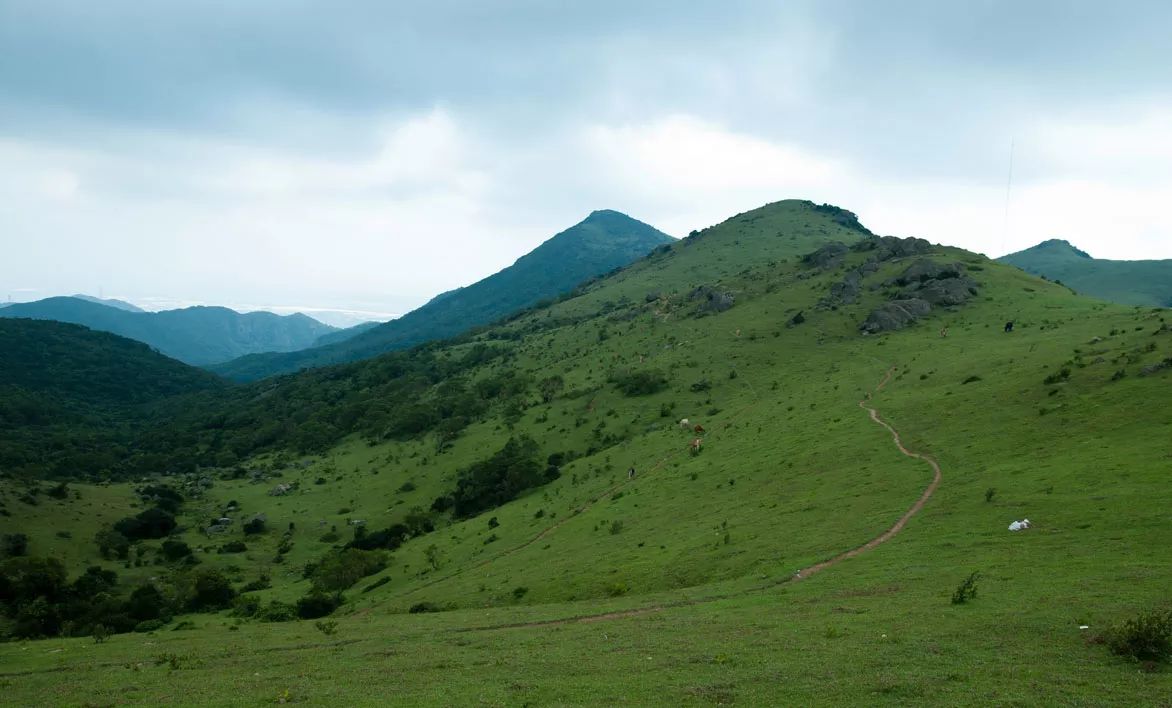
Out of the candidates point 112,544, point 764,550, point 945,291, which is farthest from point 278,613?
point 945,291

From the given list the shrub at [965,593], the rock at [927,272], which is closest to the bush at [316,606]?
the shrub at [965,593]

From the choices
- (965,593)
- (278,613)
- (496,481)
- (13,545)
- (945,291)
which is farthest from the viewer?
(945,291)

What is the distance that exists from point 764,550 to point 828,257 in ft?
366

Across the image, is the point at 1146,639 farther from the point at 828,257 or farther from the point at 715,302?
the point at 828,257

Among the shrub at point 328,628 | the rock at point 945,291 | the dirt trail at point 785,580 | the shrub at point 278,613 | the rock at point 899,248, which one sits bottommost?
the shrub at point 278,613

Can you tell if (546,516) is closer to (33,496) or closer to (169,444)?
(33,496)

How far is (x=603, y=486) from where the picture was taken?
2228 inches

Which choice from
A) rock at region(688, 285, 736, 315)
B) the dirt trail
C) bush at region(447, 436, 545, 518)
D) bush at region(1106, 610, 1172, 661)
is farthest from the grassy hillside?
rock at region(688, 285, 736, 315)

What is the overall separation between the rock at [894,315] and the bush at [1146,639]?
3052 inches

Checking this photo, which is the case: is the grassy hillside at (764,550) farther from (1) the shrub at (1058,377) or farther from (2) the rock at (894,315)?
(2) the rock at (894,315)

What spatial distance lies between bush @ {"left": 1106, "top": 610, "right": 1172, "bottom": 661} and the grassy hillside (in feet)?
2.46

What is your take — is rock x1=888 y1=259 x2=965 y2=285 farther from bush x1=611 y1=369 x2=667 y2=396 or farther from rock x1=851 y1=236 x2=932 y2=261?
bush x1=611 y1=369 x2=667 y2=396

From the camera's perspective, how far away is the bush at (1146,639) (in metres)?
15.3

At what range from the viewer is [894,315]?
89.2 metres
